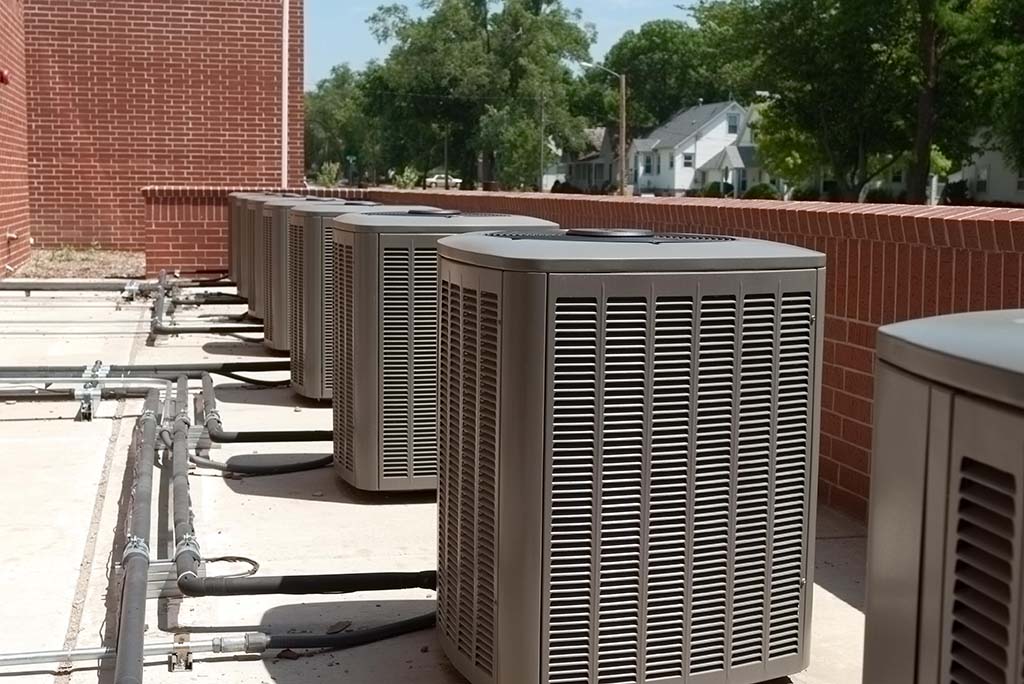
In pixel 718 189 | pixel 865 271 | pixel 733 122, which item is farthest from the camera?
pixel 733 122

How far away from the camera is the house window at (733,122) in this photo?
4640 inches

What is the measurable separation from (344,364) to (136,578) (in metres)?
2.38

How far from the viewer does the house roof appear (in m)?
118

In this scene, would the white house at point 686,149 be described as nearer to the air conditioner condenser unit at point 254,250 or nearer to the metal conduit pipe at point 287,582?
the air conditioner condenser unit at point 254,250

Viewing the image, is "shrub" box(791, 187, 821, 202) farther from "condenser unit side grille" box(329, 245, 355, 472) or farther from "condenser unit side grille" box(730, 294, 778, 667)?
"condenser unit side grille" box(730, 294, 778, 667)

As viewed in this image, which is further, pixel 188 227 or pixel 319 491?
pixel 188 227

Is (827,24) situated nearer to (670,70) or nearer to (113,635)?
(113,635)

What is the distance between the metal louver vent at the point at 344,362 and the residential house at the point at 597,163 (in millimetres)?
117832

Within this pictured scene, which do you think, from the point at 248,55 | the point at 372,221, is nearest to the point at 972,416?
the point at 372,221

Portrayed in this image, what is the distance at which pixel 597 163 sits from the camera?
13000 centimetres

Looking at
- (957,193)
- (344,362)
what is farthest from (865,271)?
(957,193)

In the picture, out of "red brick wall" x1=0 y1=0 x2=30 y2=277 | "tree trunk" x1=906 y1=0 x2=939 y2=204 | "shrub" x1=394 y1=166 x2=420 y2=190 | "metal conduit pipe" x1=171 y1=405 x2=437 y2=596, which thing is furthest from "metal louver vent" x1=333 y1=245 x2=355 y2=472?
"shrub" x1=394 y1=166 x2=420 y2=190

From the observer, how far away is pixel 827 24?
60.4 m

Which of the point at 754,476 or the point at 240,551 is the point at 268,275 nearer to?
the point at 240,551
